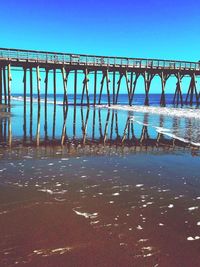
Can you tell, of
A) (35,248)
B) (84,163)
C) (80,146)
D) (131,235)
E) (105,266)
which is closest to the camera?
(105,266)

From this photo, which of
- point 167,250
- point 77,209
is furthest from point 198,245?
point 77,209

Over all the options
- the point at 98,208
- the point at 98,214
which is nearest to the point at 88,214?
the point at 98,214

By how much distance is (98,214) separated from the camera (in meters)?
5.67

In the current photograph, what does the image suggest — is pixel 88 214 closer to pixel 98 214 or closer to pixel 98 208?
pixel 98 214

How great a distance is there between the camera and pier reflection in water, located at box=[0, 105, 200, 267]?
4.38 metres

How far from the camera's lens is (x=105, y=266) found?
4.08 metres

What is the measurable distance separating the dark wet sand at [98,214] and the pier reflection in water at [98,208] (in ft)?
0.04

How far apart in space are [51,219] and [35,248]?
964 millimetres

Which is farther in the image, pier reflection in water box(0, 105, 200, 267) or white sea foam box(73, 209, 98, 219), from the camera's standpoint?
white sea foam box(73, 209, 98, 219)

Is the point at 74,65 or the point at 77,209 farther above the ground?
the point at 74,65

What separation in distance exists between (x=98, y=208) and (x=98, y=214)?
28 centimetres

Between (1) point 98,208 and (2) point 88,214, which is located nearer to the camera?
(2) point 88,214

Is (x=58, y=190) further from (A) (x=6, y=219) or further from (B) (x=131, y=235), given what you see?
(B) (x=131, y=235)

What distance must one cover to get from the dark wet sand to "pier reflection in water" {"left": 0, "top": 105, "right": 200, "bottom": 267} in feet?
0.04
